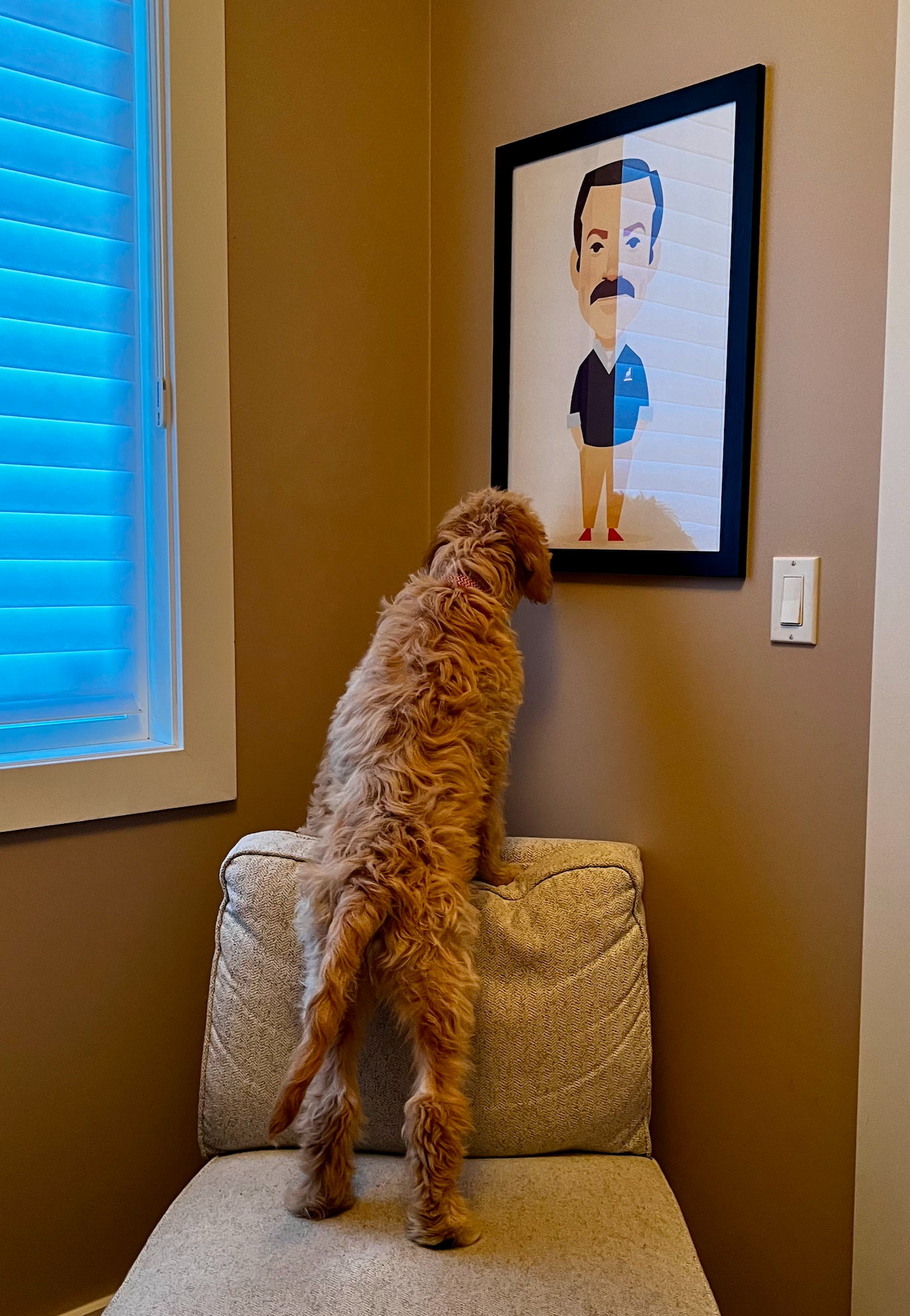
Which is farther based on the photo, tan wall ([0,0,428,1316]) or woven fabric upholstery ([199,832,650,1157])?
tan wall ([0,0,428,1316])

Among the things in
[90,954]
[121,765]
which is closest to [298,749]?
[121,765]

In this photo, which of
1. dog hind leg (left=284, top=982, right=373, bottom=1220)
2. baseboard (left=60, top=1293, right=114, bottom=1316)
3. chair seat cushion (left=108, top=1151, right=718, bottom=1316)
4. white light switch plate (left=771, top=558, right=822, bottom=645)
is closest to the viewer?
chair seat cushion (left=108, top=1151, right=718, bottom=1316)

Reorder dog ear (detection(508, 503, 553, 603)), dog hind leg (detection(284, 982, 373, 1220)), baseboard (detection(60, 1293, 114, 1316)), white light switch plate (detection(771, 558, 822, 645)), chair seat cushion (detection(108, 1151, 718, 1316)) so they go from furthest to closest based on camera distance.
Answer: baseboard (detection(60, 1293, 114, 1316)), dog ear (detection(508, 503, 553, 603)), white light switch plate (detection(771, 558, 822, 645)), dog hind leg (detection(284, 982, 373, 1220)), chair seat cushion (detection(108, 1151, 718, 1316))

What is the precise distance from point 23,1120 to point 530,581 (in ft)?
3.62

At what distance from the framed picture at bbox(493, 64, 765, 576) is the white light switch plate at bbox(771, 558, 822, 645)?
0.06 meters

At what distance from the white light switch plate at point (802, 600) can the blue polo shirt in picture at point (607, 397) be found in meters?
0.34

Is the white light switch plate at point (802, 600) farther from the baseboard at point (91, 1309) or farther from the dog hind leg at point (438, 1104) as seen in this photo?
the baseboard at point (91, 1309)

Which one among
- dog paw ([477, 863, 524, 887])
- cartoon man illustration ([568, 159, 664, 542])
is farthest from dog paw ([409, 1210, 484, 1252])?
cartoon man illustration ([568, 159, 664, 542])

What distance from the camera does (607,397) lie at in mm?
1635

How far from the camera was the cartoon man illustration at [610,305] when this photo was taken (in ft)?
5.15

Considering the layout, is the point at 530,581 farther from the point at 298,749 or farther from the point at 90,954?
the point at 90,954

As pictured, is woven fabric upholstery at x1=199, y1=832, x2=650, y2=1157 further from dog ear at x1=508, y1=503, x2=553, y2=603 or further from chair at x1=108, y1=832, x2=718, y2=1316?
dog ear at x1=508, y1=503, x2=553, y2=603

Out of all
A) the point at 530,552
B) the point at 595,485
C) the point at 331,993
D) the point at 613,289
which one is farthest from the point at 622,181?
the point at 331,993

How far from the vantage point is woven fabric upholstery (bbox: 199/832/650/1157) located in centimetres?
142
